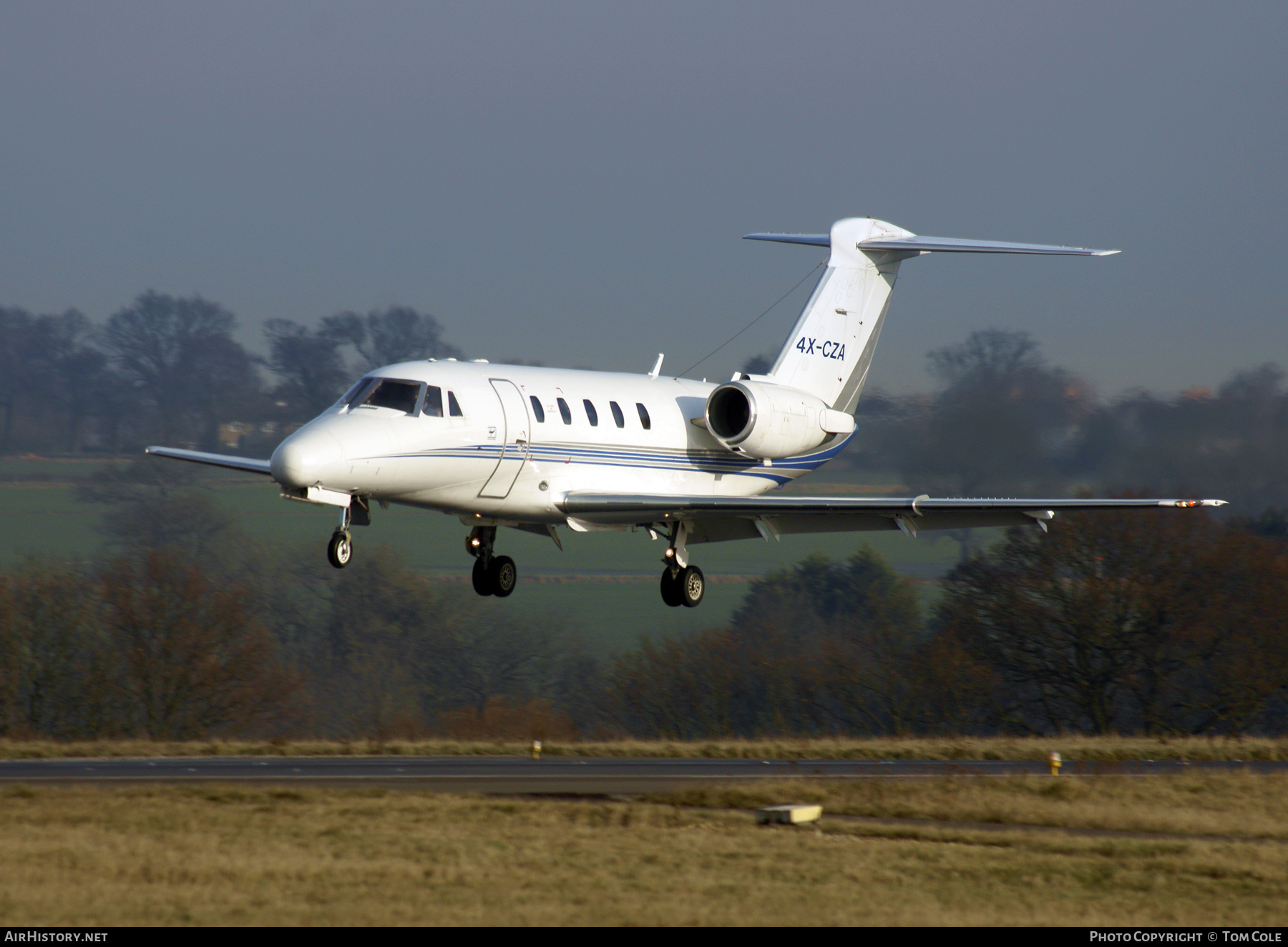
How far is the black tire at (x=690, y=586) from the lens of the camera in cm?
2300

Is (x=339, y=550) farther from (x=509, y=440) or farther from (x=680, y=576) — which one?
(x=680, y=576)

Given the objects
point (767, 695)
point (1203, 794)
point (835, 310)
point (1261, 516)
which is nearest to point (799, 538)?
point (767, 695)

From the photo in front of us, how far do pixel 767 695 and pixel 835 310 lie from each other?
1171 inches

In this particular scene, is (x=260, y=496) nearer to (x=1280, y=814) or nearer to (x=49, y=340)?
(x=49, y=340)

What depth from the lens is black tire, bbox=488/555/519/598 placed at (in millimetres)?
A: 22781

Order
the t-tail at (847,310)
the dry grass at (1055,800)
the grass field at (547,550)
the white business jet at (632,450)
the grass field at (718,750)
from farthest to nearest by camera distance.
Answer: the grass field at (547,550) → the grass field at (718,750) → the t-tail at (847,310) → the white business jet at (632,450) → the dry grass at (1055,800)

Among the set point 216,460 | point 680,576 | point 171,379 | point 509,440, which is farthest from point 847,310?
point 171,379

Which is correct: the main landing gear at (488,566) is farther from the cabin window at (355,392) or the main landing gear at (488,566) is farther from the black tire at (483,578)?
the cabin window at (355,392)

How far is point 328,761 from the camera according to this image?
2723 cm

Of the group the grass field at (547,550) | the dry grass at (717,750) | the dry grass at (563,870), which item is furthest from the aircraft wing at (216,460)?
the grass field at (547,550)

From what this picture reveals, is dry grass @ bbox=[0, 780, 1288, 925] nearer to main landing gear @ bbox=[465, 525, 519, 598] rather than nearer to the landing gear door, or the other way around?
the landing gear door

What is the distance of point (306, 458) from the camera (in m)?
17.2

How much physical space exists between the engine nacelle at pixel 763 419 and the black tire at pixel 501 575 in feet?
13.7

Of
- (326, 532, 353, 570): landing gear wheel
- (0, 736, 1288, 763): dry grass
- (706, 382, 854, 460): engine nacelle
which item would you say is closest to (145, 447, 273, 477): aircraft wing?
(326, 532, 353, 570): landing gear wheel
